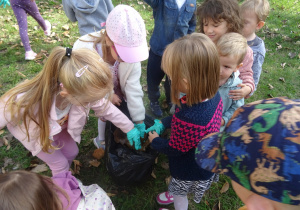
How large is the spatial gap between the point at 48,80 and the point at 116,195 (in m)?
1.23

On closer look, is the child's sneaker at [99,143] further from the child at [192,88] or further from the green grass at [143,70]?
the child at [192,88]

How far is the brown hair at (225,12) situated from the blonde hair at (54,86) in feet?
3.64

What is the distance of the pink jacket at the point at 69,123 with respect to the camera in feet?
4.54

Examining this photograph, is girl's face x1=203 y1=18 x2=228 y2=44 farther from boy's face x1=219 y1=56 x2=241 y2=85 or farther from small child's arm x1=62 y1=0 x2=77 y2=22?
small child's arm x1=62 y1=0 x2=77 y2=22

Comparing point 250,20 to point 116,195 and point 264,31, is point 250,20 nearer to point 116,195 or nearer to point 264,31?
point 116,195

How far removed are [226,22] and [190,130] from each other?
3.83ft

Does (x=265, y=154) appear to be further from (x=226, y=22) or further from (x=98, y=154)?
(x=98, y=154)

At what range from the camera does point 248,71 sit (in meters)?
1.87

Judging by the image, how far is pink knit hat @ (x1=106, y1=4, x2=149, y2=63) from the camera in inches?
58.9

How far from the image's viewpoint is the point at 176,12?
6.61 ft

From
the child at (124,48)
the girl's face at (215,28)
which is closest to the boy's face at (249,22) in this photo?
the girl's face at (215,28)

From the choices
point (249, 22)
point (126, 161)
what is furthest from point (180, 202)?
point (249, 22)

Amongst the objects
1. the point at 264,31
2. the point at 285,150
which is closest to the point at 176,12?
the point at 285,150

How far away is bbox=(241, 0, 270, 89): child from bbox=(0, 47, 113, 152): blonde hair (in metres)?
1.40
